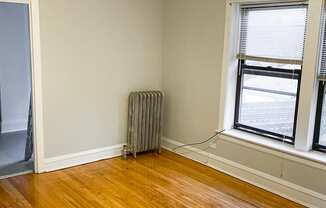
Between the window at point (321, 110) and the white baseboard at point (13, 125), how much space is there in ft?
14.3

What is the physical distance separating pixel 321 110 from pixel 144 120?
85.5 inches

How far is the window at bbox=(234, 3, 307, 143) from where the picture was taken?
11.8 feet

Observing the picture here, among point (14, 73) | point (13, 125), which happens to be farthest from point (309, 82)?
point (13, 125)

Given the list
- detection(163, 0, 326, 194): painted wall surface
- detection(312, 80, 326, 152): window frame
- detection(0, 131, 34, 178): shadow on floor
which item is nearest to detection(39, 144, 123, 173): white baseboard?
detection(0, 131, 34, 178): shadow on floor

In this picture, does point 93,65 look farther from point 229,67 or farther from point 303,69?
point 303,69

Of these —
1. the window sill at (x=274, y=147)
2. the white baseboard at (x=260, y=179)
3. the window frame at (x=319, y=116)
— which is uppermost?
the window frame at (x=319, y=116)

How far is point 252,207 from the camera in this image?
11.2 ft

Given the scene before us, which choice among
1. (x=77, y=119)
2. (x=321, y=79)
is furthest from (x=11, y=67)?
(x=321, y=79)

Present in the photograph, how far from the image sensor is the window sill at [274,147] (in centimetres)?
340

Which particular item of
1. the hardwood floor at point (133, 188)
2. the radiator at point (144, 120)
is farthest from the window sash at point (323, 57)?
the radiator at point (144, 120)

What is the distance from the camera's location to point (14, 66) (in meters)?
5.59

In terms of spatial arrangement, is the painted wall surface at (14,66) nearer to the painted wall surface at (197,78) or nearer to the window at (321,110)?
the painted wall surface at (197,78)

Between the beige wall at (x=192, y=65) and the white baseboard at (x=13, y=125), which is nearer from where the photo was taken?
the beige wall at (x=192, y=65)

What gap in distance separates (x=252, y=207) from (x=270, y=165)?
1.88 feet
